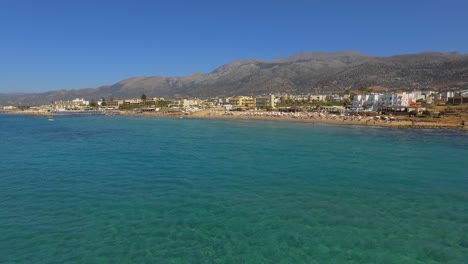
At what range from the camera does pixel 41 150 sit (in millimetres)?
32125

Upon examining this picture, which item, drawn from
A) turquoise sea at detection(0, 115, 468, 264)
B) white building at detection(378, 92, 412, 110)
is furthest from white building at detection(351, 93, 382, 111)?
turquoise sea at detection(0, 115, 468, 264)

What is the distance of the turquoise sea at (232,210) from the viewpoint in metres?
10.6

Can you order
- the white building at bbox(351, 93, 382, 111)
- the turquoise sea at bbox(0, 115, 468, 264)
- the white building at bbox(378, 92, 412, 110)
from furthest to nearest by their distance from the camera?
1. the white building at bbox(351, 93, 382, 111)
2. the white building at bbox(378, 92, 412, 110)
3. the turquoise sea at bbox(0, 115, 468, 264)

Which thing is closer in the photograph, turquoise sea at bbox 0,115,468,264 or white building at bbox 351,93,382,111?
turquoise sea at bbox 0,115,468,264

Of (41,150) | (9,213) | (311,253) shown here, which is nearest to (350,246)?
(311,253)

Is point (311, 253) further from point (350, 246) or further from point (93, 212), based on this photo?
point (93, 212)

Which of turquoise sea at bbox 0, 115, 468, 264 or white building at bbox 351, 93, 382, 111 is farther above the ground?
white building at bbox 351, 93, 382, 111

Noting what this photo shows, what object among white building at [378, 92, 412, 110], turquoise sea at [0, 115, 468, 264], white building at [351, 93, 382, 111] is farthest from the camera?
white building at [351, 93, 382, 111]

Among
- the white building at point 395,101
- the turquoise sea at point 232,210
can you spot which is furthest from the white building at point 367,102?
the turquoise sea at point 232,210

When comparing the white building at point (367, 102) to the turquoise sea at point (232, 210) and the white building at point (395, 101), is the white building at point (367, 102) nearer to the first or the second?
the white building at point (395, 101)

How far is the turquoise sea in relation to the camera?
10.6m

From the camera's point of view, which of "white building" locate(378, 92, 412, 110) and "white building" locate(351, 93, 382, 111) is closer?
"white building" locate(378, 92, 412, 110)

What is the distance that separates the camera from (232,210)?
46.6 feet

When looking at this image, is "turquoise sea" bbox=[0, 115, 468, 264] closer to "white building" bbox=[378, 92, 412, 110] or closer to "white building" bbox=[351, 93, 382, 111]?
"white building" bbox=[378, 92, 412, 110]
